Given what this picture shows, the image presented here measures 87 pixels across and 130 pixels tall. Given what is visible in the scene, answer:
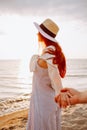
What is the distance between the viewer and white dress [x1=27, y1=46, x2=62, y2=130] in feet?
11.8

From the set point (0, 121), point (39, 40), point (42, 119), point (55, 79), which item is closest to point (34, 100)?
point (42, 119)

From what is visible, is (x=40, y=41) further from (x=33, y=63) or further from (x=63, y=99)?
(x=63, y=99)

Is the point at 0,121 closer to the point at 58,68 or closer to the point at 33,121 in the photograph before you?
the point at 33,121

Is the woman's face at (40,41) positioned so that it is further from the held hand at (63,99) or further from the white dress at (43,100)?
the held hand at (63,99)

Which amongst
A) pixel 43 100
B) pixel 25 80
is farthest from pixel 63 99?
pixel 25 80

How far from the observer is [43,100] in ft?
12.0

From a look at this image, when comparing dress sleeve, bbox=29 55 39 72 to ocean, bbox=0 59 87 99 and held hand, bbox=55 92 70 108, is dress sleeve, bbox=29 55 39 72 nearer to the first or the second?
held hand, bbox=55 92 70 108

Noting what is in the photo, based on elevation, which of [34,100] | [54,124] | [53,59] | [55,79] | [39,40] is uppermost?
[39,40]

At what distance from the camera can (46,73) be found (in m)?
3.58

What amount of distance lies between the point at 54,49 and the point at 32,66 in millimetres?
357

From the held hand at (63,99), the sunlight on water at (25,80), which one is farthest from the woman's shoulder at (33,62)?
the sunlight on water at (25,80)

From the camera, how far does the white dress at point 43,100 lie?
11.8 feet

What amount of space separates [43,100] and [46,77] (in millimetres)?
307

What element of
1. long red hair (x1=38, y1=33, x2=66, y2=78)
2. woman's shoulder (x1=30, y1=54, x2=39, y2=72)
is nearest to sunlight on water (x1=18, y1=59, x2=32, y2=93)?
woman's shoulder (x1=30, y1=54, x2=39, y2=72)
